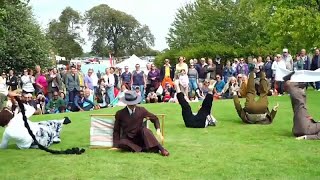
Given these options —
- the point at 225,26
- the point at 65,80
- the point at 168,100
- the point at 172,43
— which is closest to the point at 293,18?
the point at 168,100

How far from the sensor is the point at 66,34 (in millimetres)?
92062

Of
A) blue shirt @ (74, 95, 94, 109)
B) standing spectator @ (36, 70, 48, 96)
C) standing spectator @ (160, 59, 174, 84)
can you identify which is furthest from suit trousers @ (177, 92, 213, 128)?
standing spectator @ (36, 70, 48, 96)

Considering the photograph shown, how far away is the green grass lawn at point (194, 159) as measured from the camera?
916cm

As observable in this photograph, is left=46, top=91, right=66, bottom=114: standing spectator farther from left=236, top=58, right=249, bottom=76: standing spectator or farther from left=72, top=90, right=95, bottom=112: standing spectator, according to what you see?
left=236, top=58, right=249, bottom=76: standing spectator

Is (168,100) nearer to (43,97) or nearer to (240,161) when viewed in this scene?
(43,97)

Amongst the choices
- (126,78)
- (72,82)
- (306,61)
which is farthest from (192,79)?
(72,82)

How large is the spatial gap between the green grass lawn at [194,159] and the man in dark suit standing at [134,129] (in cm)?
29

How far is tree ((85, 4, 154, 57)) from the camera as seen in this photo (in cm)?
10781

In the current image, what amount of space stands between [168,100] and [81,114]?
567 centimetres

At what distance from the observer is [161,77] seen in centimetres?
2531

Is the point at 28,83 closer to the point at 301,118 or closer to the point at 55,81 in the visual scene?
the point at 55,81

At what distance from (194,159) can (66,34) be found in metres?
84.0

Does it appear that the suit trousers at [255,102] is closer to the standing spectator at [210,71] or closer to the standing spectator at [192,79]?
the standing spectator at [192,79]

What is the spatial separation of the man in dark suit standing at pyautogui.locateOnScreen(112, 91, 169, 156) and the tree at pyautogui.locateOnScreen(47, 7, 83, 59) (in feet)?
249
